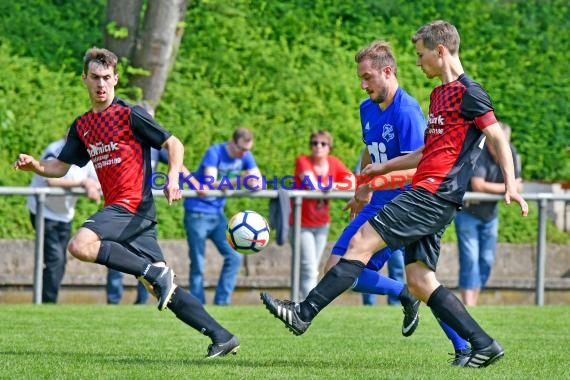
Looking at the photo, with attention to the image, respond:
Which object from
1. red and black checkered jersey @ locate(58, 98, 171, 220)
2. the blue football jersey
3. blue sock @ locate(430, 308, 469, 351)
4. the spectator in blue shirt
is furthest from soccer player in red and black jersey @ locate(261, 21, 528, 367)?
the spectator in blue shirt

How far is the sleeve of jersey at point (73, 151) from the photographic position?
8.80 meters

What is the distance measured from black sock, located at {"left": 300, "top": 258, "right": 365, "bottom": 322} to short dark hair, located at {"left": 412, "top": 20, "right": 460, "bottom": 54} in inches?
52.5

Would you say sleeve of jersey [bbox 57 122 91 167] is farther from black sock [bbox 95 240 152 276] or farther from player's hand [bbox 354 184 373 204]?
player's hand [bbox 354 184 373 204]

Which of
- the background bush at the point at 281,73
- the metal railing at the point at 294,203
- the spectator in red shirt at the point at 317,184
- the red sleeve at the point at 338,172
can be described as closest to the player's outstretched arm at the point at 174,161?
the metal railing at the point at 294,203

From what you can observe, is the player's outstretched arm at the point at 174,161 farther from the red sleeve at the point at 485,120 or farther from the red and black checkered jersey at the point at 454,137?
the red sleeve at the point at 485,120

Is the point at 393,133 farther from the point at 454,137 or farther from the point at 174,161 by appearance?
the point at 174,161

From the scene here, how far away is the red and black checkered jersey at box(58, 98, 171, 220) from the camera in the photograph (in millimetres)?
8477

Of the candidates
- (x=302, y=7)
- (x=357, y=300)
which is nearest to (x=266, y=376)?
(x=357, y=300)

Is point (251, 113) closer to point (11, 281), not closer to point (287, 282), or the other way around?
point (287, 282)

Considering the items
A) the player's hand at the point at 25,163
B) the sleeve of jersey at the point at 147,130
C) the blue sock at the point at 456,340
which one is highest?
the sleeve of jersey at the point at 147,130

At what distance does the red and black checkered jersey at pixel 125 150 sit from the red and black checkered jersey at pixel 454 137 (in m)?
1.70

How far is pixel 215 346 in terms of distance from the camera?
8.39 m

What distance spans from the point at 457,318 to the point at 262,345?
209 centimetres

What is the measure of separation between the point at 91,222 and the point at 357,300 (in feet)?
25.4
